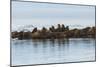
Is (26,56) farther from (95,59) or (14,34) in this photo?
(95,59)

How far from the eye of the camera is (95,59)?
3480 millimetres

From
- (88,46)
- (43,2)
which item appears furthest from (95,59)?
(43,2)

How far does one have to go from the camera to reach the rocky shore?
310cm

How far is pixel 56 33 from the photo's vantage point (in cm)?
328

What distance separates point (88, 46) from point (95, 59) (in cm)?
22

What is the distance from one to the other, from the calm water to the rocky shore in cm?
6

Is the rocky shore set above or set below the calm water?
above

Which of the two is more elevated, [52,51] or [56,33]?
[56,33]

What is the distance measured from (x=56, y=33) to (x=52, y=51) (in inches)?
10.0

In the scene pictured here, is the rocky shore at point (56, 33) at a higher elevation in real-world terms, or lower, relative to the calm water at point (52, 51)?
higher

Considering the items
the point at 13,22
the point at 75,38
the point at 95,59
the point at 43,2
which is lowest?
the point at 95,59

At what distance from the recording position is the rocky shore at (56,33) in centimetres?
310

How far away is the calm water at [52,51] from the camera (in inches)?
120

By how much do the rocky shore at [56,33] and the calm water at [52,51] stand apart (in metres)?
0.06
